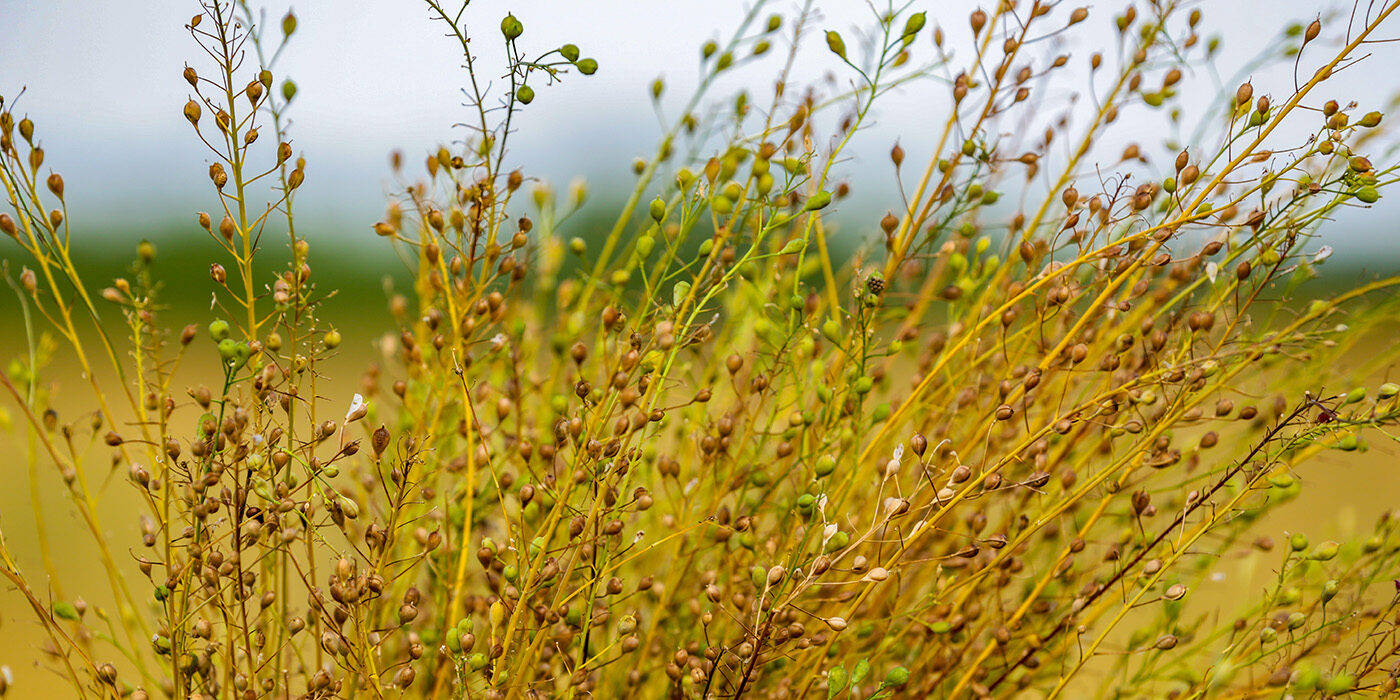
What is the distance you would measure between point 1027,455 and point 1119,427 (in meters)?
0.05

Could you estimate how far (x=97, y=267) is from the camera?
2.74m

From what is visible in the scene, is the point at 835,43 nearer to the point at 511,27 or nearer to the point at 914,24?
the point at 914,24

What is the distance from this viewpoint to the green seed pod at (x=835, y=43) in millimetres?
485

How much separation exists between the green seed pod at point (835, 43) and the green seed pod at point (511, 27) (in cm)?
17

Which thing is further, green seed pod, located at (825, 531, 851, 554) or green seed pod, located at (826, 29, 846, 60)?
green seed pod, located at (826, 29, 846, 60)

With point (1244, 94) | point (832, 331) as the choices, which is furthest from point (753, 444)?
point (1244, 94)

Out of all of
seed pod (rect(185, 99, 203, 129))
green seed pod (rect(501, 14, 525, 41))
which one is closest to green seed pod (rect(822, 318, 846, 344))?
green seed pod (rect(501, 14, 525, 41))

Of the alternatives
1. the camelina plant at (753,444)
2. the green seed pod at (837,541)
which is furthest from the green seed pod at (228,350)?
the green seed pod at (837,541)

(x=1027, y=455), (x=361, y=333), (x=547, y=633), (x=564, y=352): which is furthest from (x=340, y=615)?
(x=361, y=333)

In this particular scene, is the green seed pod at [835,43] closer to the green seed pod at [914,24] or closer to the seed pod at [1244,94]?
the green seed pod at [914,24]

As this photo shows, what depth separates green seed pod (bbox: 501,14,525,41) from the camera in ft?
1.37

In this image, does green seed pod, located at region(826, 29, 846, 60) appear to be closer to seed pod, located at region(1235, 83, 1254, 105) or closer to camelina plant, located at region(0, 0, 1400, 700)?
camelina plant, located at region(0, 0, 1400, 700)

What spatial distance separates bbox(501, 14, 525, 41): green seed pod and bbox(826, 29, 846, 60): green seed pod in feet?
0.56

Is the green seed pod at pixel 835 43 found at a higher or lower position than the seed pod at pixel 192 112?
lower
